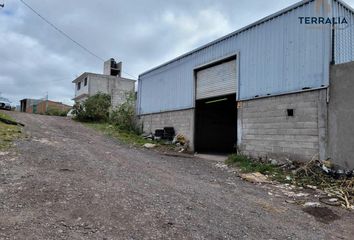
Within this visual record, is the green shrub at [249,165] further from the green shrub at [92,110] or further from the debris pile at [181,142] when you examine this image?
the green shrub at [92,110]

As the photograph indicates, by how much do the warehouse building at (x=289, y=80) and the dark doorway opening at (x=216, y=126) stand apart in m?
1.22

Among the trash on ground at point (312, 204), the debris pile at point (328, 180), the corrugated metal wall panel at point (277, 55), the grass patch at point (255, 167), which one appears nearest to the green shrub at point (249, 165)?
the grass patch at point (255, 167)

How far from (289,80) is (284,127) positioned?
4.88 feet

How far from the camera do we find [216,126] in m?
15.7

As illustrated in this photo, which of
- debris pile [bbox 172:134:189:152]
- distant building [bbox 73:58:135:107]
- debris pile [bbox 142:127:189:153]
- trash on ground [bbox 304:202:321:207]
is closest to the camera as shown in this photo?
trash on ground [bbox 304:202:321:207]

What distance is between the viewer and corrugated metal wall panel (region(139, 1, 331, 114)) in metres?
8.25

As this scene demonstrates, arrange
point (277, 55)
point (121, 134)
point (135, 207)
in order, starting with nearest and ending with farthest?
Answer: point (135, 207) → point (277, 55) → point (121, 134)

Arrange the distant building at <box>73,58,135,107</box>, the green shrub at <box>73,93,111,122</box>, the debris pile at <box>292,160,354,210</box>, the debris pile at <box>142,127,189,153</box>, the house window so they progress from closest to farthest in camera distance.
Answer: the debris pile at <box>292,160,354,210</box>, the house window, the debris pile at <box>142,127,189,153</box>, the green shrub at <box>73,93,111,122</box>, the distant building at <box>73,58,135,107</box>

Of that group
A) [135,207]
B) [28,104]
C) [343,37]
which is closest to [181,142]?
[343,37]

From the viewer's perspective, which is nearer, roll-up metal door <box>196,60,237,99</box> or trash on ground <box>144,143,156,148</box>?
roll-up metal door <box>196,60,237,99</box>

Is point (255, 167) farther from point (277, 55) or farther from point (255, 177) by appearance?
point (277, 55)

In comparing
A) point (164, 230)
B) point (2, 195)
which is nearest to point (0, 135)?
point (2, 195)

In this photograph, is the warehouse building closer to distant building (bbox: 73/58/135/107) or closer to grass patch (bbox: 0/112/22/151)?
grass patch (bbox: 0/112/22/151)

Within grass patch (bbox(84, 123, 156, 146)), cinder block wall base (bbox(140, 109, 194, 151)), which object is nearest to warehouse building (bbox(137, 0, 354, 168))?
cinder block wall base (bbox(140, 109, 194, 151))
